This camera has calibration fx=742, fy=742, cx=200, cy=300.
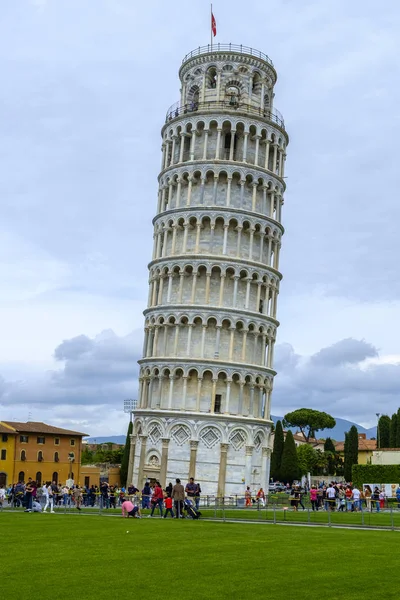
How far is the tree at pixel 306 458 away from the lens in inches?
4483

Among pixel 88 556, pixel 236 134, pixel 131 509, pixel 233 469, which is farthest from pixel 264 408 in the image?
pixel 88 556

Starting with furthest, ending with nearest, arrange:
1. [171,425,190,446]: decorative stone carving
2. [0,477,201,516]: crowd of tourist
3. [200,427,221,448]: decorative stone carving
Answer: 1. [171,425,190,446]: decorative stone carving
2. [200,427,221,448]: decorative stone carving
3. [0,477,201,516]: crowd of tourist

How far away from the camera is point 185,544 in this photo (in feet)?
71.5

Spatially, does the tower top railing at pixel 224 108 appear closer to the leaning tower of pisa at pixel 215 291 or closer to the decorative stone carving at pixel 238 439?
the leaning tower of pisa at pixel 215 291

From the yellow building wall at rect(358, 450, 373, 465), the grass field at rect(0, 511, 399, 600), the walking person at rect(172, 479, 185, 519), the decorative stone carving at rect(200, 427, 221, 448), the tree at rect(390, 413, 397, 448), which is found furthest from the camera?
the yellow building wall at rect(358, 450, 373, 465)

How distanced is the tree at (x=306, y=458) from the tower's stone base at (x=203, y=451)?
51.4 meters

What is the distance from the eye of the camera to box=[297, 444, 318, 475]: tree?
114 m

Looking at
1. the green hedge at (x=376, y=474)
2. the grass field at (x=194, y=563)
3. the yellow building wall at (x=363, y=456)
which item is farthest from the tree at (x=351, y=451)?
the grass field at (x=194, y=563)

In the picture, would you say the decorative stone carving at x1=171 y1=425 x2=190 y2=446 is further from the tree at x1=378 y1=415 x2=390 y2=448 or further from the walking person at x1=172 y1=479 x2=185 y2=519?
the tree at x1=378 y1=415 x2=390 y2=448

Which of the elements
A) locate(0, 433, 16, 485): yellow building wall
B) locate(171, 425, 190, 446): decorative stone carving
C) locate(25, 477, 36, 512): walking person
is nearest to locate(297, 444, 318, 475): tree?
locate(0, 433, 16, 485): yellow building wall

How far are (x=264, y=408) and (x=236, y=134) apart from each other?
2535 centimetres

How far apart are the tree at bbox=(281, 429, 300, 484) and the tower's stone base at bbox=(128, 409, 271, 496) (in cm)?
4309

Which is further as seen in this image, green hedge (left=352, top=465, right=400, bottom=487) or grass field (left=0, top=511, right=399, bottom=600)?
green hedge (left=352, top=465, right=400, bottom=487)

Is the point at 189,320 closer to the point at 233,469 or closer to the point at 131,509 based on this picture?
the point at 233,469
